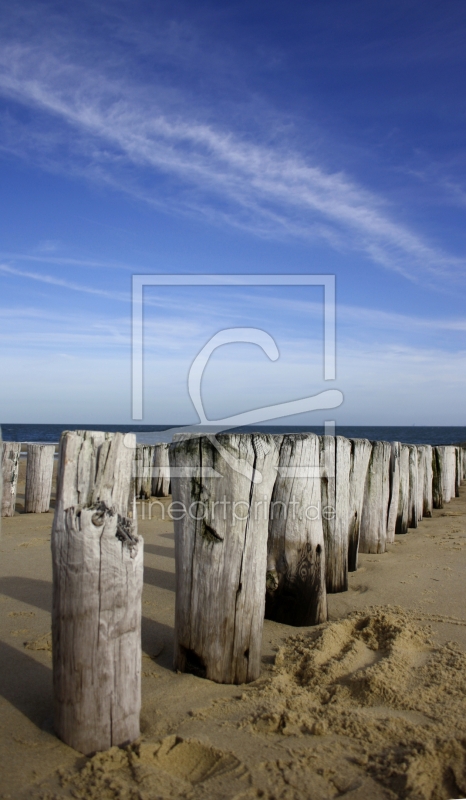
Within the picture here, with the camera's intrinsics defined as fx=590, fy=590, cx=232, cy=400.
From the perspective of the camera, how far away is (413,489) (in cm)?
821

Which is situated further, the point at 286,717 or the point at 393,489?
the point at 393,489

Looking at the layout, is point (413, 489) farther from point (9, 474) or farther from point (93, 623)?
point (93, 623)

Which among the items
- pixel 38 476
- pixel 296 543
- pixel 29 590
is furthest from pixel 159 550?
pixel 38 476

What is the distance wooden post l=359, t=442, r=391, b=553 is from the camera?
6.44 m

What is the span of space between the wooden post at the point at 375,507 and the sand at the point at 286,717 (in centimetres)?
182

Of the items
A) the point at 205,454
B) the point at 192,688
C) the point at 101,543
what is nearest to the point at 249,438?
the point at 205,454

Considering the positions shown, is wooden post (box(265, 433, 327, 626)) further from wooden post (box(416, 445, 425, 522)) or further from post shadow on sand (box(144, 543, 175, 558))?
wooden post (box(416, 445, 425, 522))

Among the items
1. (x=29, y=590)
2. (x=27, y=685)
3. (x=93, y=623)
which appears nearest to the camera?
(x=93, y=623)

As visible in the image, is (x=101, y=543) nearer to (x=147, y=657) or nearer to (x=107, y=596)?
(x=107, y=596)

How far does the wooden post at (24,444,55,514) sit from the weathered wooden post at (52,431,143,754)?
6.72 meters

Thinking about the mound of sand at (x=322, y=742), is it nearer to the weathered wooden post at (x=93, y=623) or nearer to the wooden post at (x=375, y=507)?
the weathered wooden post at (x=93, y=623)

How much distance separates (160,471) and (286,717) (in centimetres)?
912

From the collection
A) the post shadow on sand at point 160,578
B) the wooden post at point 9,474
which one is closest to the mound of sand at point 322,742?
the post shadow on sand at point 160,578

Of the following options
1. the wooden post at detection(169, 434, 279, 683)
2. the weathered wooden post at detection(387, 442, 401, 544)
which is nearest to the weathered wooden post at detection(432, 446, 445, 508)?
the weathered wooden post at detection(387, 442, 401, 544)
